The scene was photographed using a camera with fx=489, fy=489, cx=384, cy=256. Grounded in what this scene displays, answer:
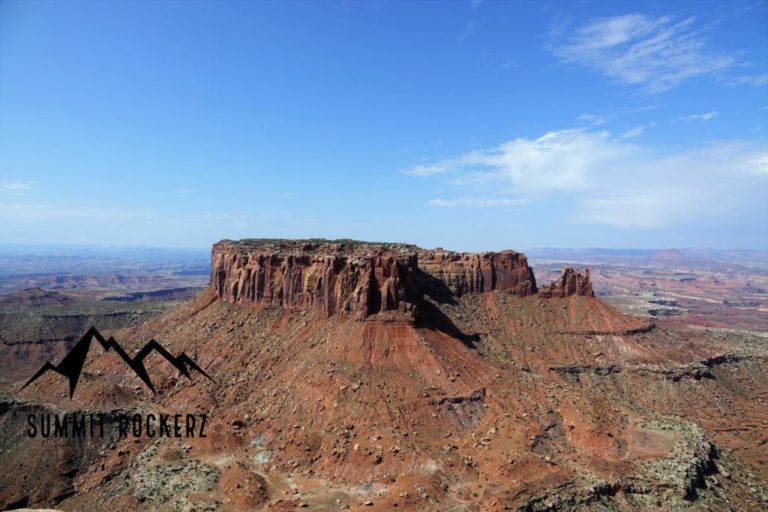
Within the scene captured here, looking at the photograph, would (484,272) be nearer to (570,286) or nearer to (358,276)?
(570,286)

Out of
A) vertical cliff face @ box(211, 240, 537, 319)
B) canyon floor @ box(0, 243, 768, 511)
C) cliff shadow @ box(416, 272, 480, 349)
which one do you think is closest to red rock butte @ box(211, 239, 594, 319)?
vertical cliff face @ box(211, 240, 537, 319)

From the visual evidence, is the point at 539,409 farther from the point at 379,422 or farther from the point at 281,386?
the point at 281,386

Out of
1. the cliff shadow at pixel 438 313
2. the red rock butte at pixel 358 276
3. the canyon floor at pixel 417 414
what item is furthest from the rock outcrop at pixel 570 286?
the cliff shadow at pixel 438 313

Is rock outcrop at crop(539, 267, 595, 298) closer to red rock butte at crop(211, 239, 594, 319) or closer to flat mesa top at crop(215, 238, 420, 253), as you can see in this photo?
red rock butte at crop(211, 239, 594, 319)

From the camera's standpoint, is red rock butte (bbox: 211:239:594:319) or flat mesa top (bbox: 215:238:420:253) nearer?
red rock butte (bbox: 211:239:594:319)

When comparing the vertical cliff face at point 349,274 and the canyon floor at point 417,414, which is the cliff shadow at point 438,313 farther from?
the vertical cliff face at point 349,274

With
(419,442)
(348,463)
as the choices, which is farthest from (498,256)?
(348,463)

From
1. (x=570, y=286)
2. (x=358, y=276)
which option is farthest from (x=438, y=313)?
(x=570, y=286)
